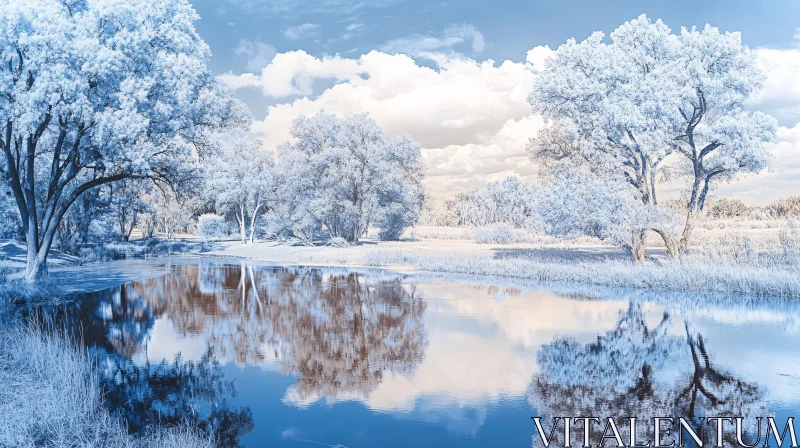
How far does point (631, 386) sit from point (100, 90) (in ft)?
73.8

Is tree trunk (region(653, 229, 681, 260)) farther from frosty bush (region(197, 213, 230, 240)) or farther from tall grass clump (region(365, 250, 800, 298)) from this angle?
frosty bush (region(197, 213, 230, 240))

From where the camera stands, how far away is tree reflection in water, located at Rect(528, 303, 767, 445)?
446 inches

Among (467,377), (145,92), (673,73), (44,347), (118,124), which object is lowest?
(467,377)

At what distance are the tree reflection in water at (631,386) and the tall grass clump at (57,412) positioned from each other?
22.5ft

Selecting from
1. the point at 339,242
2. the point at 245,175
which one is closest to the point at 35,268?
the point at 339,242

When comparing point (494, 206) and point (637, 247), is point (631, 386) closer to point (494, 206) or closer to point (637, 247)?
point (637, 247)

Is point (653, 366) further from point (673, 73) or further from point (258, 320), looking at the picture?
point (673, 73)

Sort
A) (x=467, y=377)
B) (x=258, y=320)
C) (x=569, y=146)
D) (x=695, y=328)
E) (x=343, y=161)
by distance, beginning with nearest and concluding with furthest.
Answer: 1. (x=467, y=377)
2. (x=695, y=328)
3. (x=258, y=320)
4. (x=569, y=146)
5. (x=343, y=161)

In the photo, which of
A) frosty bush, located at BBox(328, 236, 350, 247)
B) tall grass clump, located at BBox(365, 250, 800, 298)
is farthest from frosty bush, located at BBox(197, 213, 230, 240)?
tall grass clump, located at BBox(365, 250, 800, 298)

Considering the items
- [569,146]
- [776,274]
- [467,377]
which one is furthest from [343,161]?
[467,377]

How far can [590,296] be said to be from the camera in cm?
2712

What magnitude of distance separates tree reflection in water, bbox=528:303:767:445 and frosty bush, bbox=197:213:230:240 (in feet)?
227

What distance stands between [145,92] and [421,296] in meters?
15.3

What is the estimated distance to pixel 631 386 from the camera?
1316 cm
